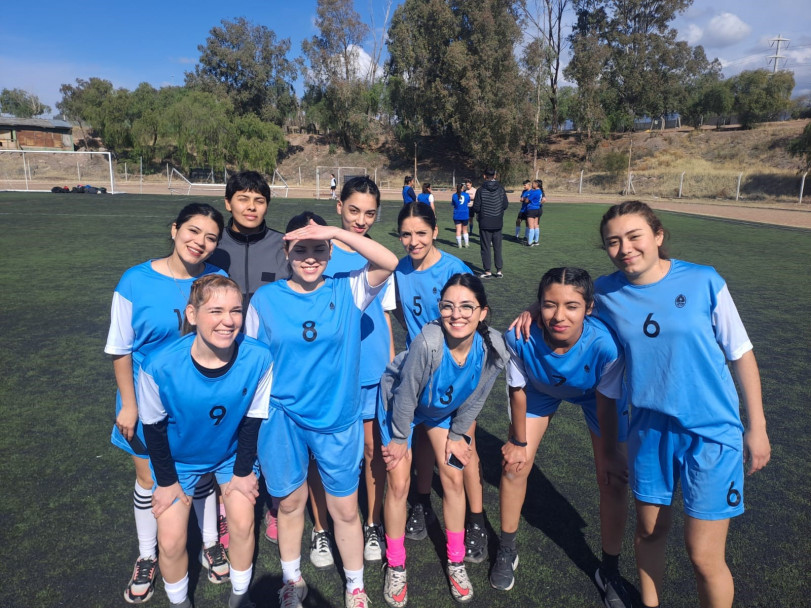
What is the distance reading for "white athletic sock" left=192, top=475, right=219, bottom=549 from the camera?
280 cm

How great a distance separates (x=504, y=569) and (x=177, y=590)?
1665 mm

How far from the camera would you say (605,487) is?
111 inches

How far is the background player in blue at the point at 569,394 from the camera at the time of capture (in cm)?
254

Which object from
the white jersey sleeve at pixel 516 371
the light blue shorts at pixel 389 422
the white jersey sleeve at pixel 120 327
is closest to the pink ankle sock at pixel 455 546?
the light blue shorts at pixel 389 422

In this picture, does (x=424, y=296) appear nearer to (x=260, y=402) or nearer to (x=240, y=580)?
(x=260, y=402)

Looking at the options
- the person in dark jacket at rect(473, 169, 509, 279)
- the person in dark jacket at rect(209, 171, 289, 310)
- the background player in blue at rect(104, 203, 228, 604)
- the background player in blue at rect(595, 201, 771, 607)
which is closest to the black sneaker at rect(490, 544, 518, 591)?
the background player in blue at rect(595, 201, 771, 607)

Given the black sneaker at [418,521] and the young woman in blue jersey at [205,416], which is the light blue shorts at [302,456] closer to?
the young woman in blue jersey at [205,416]

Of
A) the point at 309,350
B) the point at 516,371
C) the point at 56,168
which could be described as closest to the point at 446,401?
the point at 516,371

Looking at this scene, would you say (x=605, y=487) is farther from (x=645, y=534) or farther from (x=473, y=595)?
(x=473, y=595)

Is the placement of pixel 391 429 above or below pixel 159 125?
below

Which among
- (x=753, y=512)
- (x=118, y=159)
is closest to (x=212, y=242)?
(x=753, y=512)

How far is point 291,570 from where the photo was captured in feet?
8.77

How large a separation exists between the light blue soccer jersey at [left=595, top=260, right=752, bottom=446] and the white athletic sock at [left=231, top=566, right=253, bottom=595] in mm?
2017

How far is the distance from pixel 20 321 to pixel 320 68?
56.7 metres
